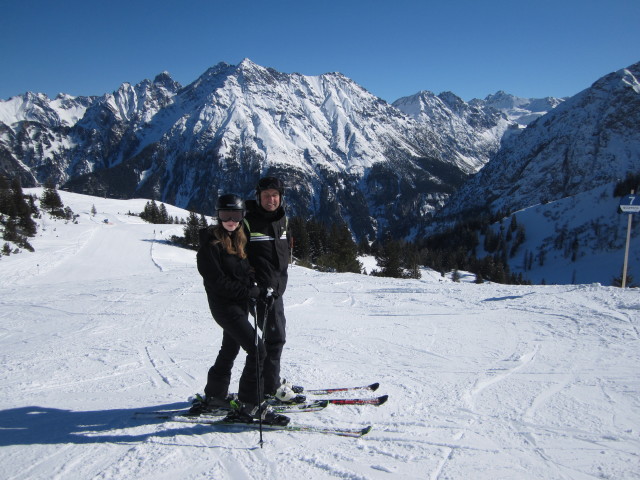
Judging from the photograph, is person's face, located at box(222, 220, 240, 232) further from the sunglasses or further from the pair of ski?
the pair of ski

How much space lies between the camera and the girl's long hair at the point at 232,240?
14.4ft

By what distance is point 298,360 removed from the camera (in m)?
7.23

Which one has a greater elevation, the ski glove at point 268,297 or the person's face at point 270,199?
the person's face at point 270,199

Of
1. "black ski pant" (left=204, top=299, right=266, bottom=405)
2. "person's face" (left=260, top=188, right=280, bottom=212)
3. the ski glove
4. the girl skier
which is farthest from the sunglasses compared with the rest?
"black ski pant" (left=204, top=299, right=266, bottom=405)

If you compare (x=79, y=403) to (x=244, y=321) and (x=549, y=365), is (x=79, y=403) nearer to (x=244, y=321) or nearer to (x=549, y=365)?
(x=244, y=321)

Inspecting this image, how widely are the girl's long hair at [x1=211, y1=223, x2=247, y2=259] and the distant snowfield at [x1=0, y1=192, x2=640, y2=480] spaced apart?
7.22 feet

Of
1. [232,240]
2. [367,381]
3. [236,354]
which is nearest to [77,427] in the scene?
[236,354]

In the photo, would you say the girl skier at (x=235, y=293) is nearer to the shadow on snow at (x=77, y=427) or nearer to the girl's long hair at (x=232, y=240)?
the girl's long hair at (x=232, y=240)

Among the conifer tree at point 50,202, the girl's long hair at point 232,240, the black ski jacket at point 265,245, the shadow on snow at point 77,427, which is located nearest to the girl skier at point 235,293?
the girl's long hair at point 232,240

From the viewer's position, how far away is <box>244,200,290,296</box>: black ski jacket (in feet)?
15.2

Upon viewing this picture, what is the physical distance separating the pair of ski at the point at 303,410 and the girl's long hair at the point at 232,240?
212 centimetres

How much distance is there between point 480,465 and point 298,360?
13.1 ft

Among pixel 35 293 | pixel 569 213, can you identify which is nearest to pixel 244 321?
pixel 35 293

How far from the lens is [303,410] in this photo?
199 inches
